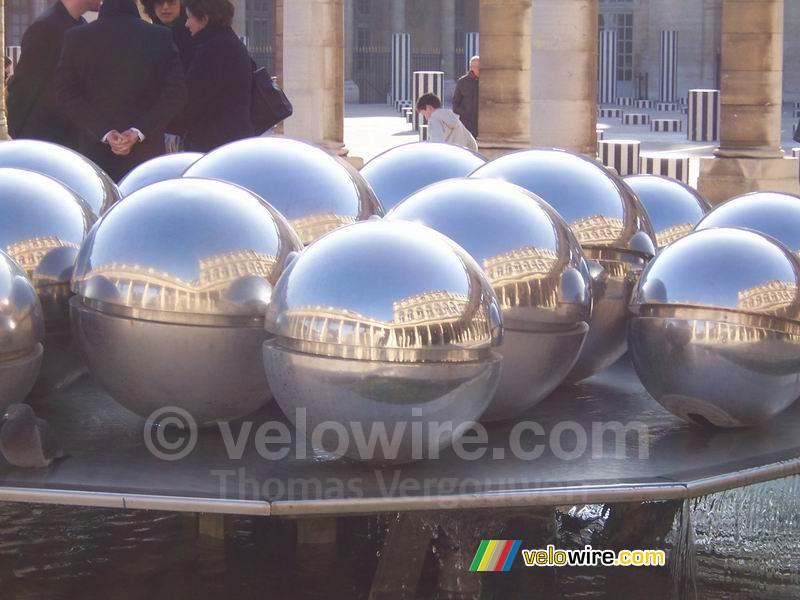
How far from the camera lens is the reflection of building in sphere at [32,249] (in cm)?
521

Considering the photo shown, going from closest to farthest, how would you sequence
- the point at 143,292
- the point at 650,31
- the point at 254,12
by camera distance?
1. the point at 143,292
2. the point at 650,31
3. the point at 254,12

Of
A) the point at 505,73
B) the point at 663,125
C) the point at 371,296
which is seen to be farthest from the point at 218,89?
the point at 663,125

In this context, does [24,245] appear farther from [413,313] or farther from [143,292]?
[413,313]

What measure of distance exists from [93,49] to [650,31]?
41.8 meters

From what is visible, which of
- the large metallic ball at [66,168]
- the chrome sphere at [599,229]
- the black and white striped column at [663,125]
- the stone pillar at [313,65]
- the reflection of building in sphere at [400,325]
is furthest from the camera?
the black and white striped column at [663,125]

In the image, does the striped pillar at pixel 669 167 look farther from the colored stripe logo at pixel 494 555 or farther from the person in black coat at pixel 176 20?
the colored stripe logo at pixel 494 555

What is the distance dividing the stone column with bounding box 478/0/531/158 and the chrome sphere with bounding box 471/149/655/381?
10.2 meters

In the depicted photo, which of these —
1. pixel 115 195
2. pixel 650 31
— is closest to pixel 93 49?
pixel 115 195

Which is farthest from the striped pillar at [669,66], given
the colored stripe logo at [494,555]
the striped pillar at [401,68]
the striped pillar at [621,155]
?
the colored stripe logo at [494,555]

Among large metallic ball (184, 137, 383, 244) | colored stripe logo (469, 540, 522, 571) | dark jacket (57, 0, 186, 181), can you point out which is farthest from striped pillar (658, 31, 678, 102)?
colored stripe logo (469, 540, 522, 571)

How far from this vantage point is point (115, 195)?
6105mm

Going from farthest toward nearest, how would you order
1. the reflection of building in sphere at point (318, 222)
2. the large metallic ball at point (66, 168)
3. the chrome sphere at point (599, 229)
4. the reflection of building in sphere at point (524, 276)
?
the large metallic ball at point (66, 168) < the chrome sphere at point (599, 229) < the reflection of building in sphere at point (318, 222) < the reflection of building in sphere at point (524, 276)

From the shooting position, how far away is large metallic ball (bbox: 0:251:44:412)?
4656mm

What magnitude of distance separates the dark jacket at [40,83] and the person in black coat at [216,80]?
74 cm
